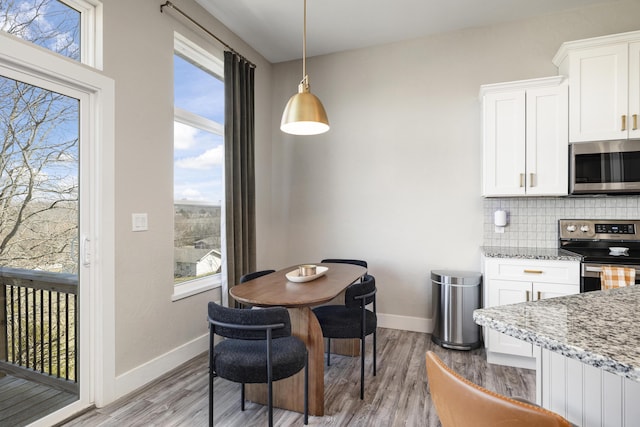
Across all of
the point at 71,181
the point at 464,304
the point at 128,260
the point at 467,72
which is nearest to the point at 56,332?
the point at 128,260

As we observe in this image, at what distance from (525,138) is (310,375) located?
102 inches

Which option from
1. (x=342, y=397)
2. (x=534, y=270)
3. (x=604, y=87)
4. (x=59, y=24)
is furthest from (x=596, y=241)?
(x=59, y=24)

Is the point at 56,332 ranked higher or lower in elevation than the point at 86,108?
lower

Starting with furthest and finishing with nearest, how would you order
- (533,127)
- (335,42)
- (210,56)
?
(335,42)
(210,56)
(533,127)

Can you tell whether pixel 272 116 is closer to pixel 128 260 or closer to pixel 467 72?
pixel 467 72

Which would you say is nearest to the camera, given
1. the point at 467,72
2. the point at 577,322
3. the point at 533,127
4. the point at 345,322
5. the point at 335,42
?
the point at 577,322

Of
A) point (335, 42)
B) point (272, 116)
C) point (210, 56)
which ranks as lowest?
point (272, 116)

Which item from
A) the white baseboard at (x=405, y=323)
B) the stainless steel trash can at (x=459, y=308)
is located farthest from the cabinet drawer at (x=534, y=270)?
the white baseboard at (x=405, y=323)

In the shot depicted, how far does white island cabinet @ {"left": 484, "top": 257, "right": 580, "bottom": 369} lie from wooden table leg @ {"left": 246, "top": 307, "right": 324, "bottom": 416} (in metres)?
1.60

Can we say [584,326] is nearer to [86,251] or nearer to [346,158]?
[86,251]

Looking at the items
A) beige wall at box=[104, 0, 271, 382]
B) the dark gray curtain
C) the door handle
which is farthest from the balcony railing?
the dark gray curtain

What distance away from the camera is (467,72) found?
3.48m

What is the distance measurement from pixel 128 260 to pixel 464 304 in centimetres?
277

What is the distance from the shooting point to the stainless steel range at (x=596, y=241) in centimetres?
259
